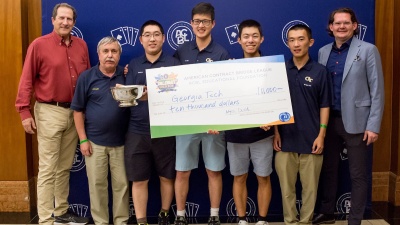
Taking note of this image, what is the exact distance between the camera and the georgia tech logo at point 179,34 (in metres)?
3.67

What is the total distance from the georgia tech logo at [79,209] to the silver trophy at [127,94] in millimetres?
1202

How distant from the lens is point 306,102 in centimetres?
317

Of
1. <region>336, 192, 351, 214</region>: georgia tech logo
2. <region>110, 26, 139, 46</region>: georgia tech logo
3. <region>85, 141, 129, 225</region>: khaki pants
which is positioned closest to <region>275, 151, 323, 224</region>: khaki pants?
<region>336, 192, 351, 214</region>: georgia tech logo

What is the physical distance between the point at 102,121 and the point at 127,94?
354 millimetres

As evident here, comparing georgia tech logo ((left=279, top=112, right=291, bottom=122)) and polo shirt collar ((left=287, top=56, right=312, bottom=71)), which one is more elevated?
polo shirt collar ((left=287, top=56, right=312, bottom=71))

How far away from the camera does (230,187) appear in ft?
12.5

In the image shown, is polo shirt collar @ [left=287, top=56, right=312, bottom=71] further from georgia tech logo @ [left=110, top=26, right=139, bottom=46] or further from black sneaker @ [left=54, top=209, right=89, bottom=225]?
black sneaker @ [left=54, top=209, right=89, bottom=225]

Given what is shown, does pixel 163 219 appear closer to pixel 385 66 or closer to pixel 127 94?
pixel 127 94

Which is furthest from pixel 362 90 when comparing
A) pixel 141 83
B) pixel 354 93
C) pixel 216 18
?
pixel 141 83

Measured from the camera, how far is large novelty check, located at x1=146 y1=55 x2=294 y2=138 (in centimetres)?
310

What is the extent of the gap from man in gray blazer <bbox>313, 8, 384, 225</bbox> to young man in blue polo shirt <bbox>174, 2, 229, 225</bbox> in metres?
0.79

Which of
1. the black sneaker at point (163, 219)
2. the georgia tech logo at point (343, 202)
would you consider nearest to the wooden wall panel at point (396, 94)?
the georgia tech logo at point (343, 202)

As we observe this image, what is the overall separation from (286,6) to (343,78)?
84cm

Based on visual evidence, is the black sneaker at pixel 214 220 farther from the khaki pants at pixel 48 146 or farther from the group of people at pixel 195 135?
Result: the khaki pants at pixel 48 146
